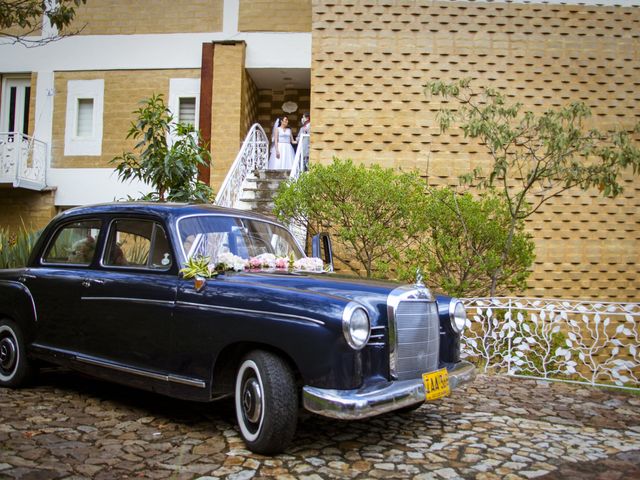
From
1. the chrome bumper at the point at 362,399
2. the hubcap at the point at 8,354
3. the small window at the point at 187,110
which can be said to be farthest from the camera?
the small window at the point at 187,110

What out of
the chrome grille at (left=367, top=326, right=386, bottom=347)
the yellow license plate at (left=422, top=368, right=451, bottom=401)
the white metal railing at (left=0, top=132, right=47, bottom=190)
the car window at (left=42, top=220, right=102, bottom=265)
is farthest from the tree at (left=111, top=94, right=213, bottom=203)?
the white metal railing at (left=0, top=132, right=47, bottom=190)

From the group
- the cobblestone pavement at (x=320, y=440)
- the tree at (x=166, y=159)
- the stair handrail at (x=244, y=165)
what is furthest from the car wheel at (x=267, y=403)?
the stair handrail at (x=244, y=165)

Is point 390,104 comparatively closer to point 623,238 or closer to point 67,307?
point 623,238

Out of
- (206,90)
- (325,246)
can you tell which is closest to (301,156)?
(206,90)

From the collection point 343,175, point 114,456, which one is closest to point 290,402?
point 114,456

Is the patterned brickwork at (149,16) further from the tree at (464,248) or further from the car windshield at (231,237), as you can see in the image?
the car windshield at (231,237)

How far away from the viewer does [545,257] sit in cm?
1142

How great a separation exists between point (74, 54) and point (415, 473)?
14.2 m

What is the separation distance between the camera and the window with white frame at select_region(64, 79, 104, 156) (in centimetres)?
1421

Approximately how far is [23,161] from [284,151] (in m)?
6.27

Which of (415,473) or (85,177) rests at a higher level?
(85,177)

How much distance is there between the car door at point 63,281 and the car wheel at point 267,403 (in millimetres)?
1727

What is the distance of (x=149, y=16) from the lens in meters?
14.1

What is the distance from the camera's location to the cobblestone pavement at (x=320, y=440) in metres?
3.38
